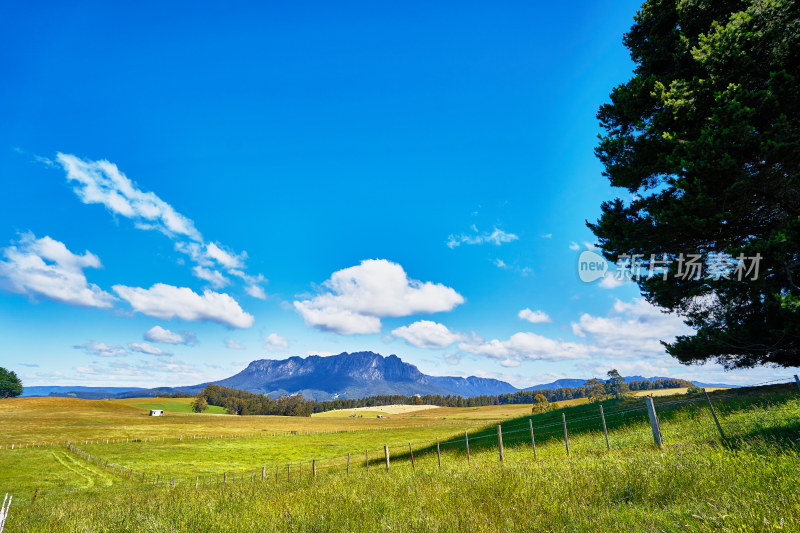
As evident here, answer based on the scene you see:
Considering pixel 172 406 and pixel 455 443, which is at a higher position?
pixel 455 443

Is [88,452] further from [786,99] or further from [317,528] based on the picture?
[786,99]

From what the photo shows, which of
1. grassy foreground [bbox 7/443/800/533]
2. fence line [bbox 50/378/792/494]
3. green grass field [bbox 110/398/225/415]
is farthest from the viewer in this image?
green grass field [bbox 110/398/225/415]

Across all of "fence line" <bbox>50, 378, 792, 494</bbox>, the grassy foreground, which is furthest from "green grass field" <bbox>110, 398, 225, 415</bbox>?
the grassy foreground

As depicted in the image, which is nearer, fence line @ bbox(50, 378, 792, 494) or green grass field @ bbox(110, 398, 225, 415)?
fence line @ bbox(50, 378, 792, 494)

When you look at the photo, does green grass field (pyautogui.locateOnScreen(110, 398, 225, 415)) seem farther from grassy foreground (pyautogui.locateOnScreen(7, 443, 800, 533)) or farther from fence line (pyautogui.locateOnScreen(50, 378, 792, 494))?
→ grassy foreground (pyautogui.locateOnScreen(7, 443, 800, 533))

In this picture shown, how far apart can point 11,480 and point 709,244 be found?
190 ft

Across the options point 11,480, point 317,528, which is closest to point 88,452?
point 11,480

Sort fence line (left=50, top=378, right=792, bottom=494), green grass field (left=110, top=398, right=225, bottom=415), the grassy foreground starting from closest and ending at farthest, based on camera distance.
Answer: the grassy foreground, fence line (left=50, top=378, right=792, bottom=494), green grass field (left=110, top=398, right=225, bottom=415)

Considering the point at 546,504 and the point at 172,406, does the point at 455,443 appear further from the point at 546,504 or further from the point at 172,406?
the point at 172,406

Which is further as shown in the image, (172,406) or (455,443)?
(172,406)

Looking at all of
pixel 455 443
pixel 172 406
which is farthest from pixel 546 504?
pixel 172 406

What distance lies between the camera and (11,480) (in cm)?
3438

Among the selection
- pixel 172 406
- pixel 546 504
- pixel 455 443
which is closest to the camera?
pixel 546 504

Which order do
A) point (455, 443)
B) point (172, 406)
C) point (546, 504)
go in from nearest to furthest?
point (546, 504) → point (455, 443) → point (172, 406)
